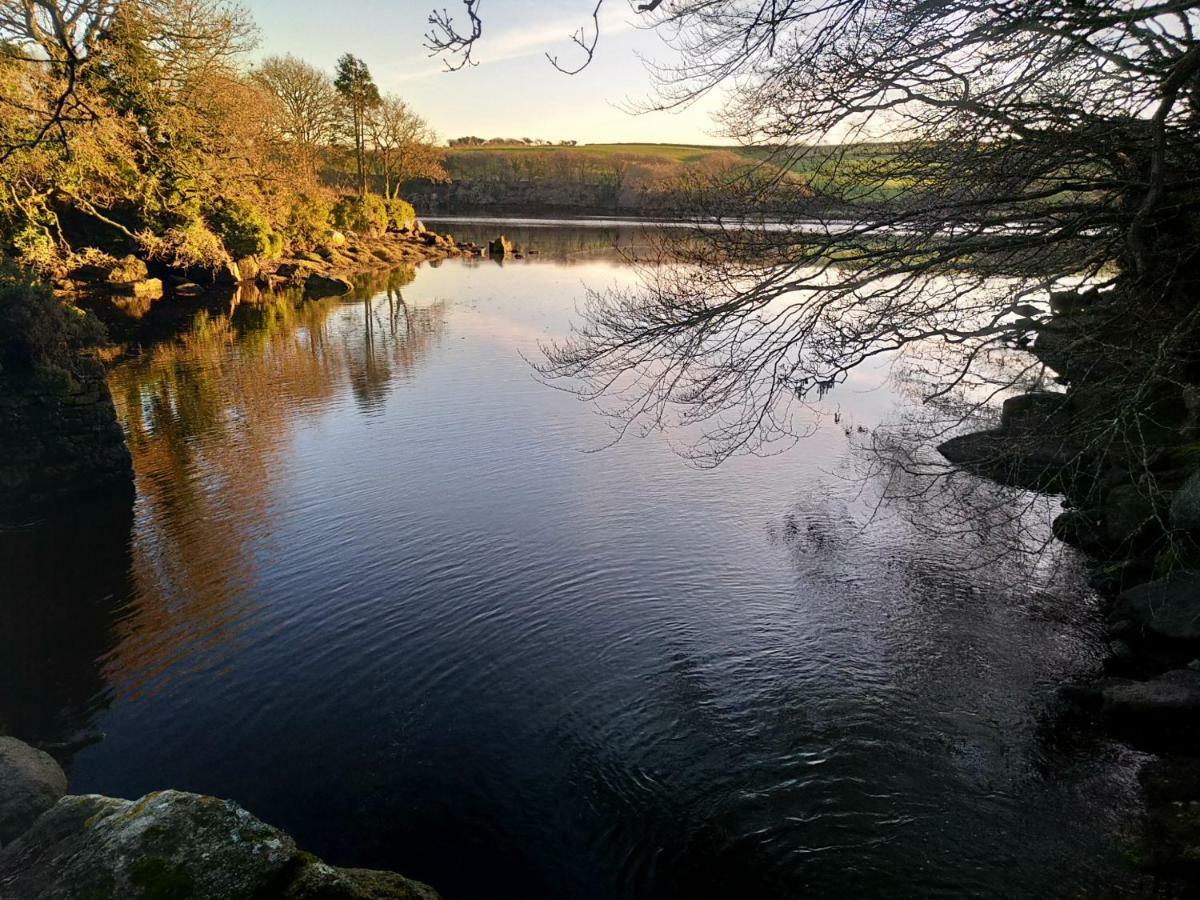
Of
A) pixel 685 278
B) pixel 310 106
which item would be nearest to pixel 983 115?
pixel 685 278

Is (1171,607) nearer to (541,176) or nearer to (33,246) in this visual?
(33,246)

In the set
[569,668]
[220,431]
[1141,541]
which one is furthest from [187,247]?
[1141,541]

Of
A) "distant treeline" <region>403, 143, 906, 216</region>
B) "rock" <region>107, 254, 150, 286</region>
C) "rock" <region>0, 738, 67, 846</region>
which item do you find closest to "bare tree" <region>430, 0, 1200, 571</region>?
"rock" <region>0, 738, 67, 846</region>

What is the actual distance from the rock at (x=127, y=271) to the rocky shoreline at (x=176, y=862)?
33.5 metres

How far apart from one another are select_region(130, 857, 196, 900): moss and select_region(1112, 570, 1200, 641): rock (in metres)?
9.99

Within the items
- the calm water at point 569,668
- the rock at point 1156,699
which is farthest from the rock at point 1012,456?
the rock at point 1156,699

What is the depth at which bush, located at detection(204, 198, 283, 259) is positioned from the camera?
34.4m

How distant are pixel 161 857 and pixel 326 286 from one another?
130 feet

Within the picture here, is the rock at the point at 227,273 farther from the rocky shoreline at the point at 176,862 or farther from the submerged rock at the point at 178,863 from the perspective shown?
the submerged rock at the point at 178,863

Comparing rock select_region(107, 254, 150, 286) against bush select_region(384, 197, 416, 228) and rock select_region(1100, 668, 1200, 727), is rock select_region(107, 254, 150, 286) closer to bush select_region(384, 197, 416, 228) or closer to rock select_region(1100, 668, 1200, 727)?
bush select_region(384, 197, 416, 228)

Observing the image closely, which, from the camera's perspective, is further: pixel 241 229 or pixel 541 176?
pixel 541 176

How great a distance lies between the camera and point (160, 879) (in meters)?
3.78

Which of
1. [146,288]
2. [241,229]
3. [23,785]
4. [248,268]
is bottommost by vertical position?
[23,785]

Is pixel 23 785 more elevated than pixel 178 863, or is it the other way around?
pixel 178 863
